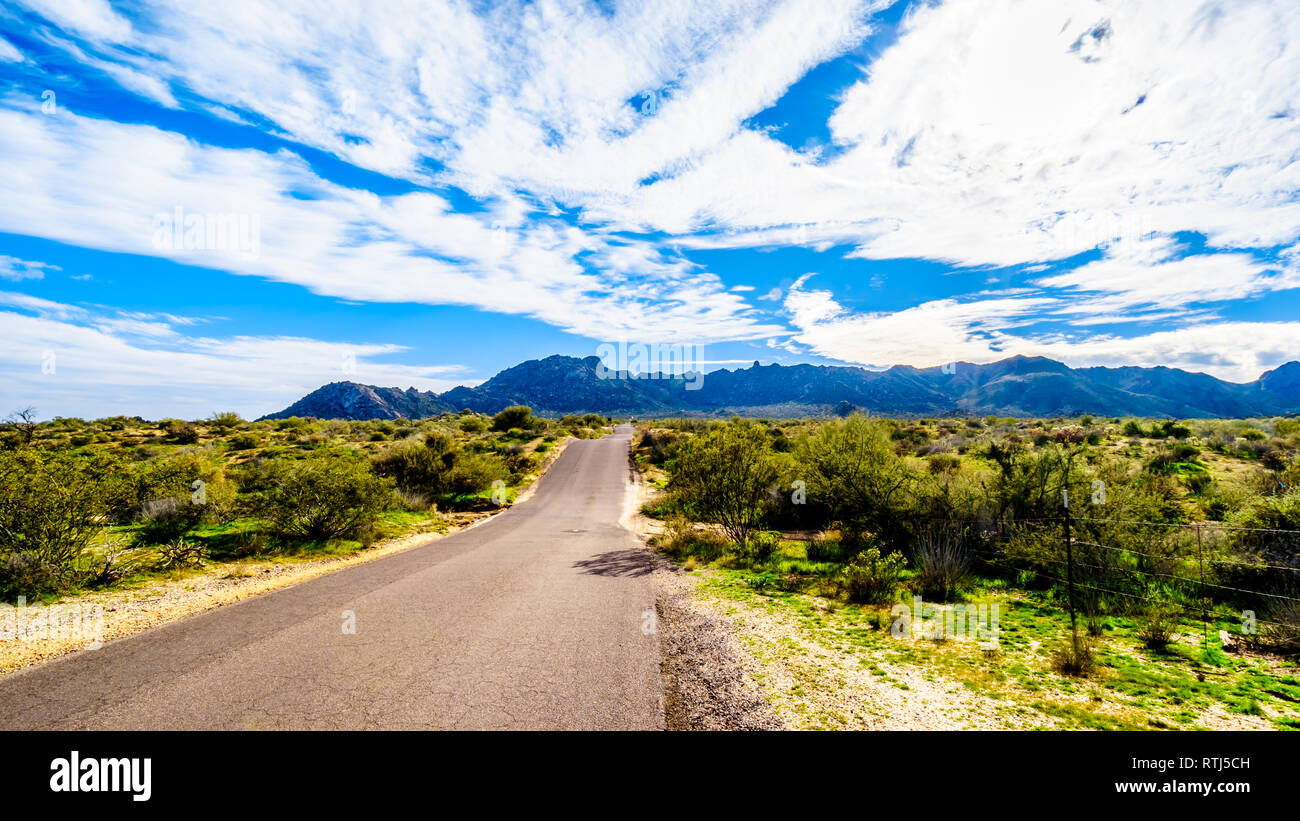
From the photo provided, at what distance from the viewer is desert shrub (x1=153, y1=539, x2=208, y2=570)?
38.2 feet

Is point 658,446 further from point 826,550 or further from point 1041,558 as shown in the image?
point 1041,558

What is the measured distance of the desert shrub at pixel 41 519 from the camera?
9375 mm


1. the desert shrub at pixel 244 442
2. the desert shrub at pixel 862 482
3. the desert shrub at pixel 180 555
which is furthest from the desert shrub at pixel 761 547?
the desert shrub at pixel 244 442

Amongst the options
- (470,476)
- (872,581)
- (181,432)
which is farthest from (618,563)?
(181,432)

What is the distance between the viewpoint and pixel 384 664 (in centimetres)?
650

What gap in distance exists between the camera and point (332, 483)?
51.3ft

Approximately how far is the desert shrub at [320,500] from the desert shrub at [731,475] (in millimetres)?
10646

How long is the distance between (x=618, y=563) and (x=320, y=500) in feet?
32.5

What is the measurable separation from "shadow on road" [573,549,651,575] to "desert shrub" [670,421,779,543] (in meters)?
2.78

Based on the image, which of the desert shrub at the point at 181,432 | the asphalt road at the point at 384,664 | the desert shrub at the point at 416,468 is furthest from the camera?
the desert shrub at the point at 181,432

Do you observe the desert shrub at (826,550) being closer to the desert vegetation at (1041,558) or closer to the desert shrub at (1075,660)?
the desert vegetation at (1041,558)

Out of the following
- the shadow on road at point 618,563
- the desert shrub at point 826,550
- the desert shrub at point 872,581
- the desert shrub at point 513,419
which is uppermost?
the desert shrub at point 513,419

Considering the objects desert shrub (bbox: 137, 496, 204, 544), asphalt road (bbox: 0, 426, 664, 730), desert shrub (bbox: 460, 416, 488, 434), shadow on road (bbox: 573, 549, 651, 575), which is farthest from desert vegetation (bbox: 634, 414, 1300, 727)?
desert shrub (bbox: 460, 416, 488, 434)
